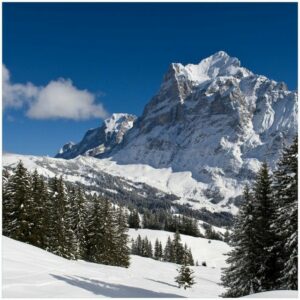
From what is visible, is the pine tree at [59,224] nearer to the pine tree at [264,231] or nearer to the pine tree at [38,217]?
the pine tree at [38,217]

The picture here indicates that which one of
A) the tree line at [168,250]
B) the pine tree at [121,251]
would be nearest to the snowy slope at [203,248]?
the tree line at [168,250]

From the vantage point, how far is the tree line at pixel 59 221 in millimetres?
43562

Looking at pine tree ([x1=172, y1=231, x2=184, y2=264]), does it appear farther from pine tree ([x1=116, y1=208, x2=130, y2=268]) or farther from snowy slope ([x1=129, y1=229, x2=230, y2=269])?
pine tree ([x1=116, y1=208, x2=130, y2=268])

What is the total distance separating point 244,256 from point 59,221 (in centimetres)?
2538

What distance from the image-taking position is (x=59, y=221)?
48656 millimetres

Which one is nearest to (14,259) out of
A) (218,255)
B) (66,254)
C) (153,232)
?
(66,254)

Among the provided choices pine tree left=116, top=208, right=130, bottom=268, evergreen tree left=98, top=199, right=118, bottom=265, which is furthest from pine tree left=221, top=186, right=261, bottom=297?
pine tree left=116, top=208, right=130, bottom=268

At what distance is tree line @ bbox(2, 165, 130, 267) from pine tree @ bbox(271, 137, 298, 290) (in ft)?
84.1

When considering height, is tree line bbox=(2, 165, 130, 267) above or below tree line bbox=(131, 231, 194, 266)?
above

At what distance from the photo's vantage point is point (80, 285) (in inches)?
747

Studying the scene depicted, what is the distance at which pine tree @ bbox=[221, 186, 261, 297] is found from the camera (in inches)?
1140

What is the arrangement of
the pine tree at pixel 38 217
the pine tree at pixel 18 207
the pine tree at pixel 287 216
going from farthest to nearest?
the pine tree at pixel 38 217
the pine tree at pixel 18 207
the pine tree at pixel 287 216

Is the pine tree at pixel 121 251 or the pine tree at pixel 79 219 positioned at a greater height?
the pine tree at pixel 79 219

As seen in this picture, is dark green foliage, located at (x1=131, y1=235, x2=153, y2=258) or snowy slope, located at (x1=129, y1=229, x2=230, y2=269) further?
snowy slope, located at (x1=129, y1=229, x2=230, y2=269)
